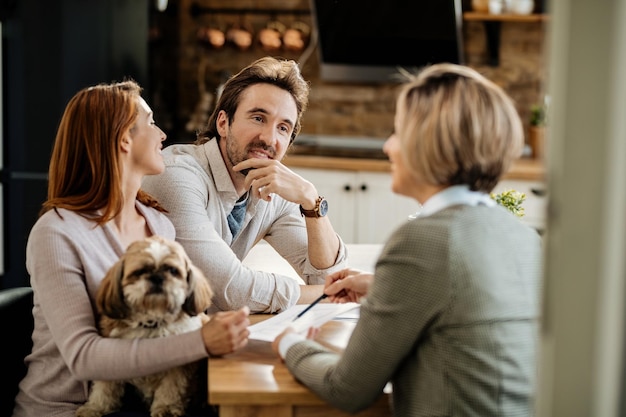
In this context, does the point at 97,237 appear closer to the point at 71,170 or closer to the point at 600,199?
the point at 71,170

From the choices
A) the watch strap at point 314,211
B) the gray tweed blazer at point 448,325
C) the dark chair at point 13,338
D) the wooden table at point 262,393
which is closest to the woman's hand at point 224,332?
the wooden table at point 262,393

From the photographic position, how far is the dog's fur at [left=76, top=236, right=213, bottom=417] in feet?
5.02

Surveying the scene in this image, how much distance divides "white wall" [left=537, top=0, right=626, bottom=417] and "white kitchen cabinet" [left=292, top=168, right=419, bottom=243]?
3.55m

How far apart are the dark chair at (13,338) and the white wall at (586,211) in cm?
128

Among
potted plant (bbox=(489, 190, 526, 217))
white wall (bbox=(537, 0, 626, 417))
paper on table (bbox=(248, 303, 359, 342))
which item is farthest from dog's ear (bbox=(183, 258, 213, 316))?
potted plant (bbox=(489, 190, 526, 217))

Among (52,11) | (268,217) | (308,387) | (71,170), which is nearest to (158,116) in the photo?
(52,11)

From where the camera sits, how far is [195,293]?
5.24 feet

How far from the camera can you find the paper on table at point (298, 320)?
1824mm

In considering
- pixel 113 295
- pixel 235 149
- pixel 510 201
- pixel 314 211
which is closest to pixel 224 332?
pixel 113 295

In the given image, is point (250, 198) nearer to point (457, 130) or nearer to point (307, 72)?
point (457, 130)

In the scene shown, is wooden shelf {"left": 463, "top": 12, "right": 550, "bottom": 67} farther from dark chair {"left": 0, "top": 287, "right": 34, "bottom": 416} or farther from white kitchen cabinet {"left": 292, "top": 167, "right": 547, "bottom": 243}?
dark chair {"left": 0, "top": 287, "right": 34, "bottom": 416}

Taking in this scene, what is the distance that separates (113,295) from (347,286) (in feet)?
2.05

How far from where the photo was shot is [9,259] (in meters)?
4.23

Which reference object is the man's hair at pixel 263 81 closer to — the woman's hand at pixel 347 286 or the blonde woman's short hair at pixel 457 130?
the woman's hand at pixel 347 286
